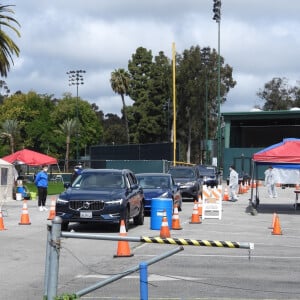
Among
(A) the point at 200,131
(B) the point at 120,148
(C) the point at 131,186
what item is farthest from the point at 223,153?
(C) the point at 131,186

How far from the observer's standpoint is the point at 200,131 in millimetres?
83562

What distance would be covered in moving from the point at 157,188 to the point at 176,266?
503 inches

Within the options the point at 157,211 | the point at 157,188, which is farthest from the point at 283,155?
the point at 157,211

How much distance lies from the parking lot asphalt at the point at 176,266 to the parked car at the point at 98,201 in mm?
607

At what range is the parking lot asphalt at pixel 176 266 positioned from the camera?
29.0ft

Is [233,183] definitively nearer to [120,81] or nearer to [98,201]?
[98,201]

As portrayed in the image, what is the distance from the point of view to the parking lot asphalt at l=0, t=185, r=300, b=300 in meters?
8.84

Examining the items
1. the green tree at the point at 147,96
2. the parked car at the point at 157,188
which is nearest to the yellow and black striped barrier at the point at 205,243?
the parked car at the point at 157,188

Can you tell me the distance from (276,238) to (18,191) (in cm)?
2064

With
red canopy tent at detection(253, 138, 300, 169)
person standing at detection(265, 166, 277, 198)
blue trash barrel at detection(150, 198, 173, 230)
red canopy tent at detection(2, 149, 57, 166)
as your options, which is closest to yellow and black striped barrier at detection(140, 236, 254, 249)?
blue trash barrel at detection(150, 198, 173, 230)

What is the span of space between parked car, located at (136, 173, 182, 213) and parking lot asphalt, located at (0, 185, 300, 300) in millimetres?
3494

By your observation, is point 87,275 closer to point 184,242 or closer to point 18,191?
point 184,242

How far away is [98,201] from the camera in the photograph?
17406mm

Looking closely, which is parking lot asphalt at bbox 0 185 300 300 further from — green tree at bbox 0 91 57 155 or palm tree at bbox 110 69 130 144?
green tree at bbox 0 91 57 155
